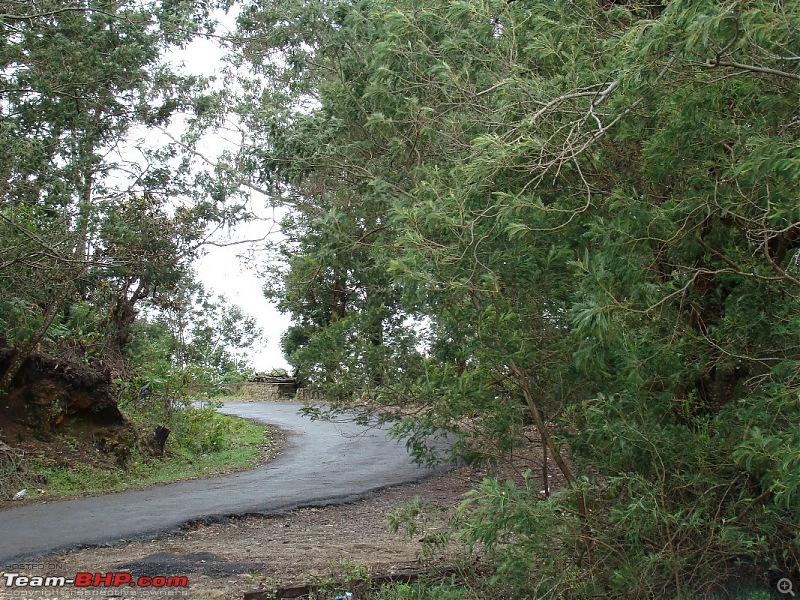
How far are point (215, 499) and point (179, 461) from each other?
5.10 m

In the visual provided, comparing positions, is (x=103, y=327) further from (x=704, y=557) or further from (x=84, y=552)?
(x=704, y=557)

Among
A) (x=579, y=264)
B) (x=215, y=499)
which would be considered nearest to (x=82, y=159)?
(x=215, y=499)

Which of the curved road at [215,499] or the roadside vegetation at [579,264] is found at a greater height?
the roadside vegetation at [579,264]

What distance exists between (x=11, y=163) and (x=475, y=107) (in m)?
7.73

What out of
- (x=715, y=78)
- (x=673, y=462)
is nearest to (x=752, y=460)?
(x=673, y=462)

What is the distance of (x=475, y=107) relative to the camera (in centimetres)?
668

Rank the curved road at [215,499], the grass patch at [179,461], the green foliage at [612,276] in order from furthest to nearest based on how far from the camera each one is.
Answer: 1. the grass patch at [179,461]
2. the curved road at [215,499]
3. the green foliage at [612,276]

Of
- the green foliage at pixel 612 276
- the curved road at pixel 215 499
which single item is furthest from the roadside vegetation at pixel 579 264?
the curved road at pixel 215 499

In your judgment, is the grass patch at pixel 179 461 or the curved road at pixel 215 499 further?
the grass patch at pixel 179 461

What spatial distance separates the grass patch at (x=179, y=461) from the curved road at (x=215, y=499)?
0.80 metres

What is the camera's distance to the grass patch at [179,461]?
13.6m

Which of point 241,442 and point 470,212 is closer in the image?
point 470,212

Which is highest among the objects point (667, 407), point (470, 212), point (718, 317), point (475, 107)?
point (475, 107)

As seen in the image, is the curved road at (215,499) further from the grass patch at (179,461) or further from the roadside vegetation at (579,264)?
the roadside vegetation at (579,264)
